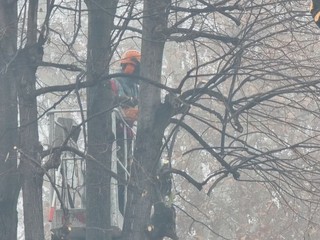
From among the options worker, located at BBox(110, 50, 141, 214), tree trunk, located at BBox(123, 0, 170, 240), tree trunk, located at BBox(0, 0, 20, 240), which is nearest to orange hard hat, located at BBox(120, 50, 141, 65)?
worker, located at BBox(110, 50, 141, 214)

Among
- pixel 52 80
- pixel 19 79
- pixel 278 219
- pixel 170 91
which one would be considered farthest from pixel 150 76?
pixel 52 80

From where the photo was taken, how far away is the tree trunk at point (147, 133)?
10.6 meters

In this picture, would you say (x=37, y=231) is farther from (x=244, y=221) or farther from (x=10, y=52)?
(x=244, y=221)

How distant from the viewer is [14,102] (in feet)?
34.8

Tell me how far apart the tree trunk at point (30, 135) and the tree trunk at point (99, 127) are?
67 centimetres

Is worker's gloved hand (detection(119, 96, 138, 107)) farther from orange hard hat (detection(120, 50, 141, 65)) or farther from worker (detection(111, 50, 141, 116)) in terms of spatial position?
orange hard hat (detection(120, 50, 141, 65))

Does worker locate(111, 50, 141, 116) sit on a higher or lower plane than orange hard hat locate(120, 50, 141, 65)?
lower

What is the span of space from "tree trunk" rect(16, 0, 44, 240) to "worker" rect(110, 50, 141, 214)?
152cm

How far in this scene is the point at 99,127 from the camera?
37.1 feet

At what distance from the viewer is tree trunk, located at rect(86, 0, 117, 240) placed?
1087cm

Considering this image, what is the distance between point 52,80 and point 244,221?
9.78 meters

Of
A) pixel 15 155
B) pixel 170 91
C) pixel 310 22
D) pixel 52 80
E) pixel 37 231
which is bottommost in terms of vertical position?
pixel 37 231

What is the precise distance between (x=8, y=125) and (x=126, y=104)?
179 cm

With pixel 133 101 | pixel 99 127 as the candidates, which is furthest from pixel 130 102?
pixel 99 127
